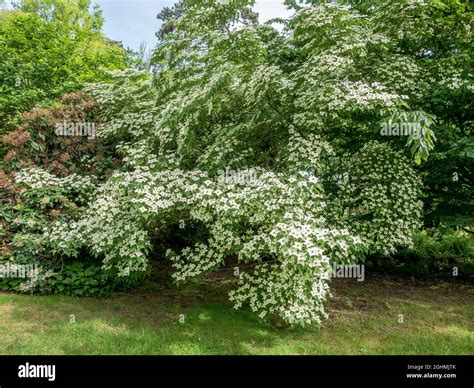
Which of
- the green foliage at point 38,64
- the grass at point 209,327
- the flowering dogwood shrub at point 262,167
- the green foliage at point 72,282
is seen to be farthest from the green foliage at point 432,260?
the green foliage at point 38,64

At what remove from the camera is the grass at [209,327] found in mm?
4246

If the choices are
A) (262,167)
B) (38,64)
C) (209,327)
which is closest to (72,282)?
(209,327)

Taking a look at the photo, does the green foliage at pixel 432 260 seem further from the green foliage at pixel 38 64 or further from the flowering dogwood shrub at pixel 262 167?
the green foliage at pixel 38 64

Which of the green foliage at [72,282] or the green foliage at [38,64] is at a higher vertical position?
the green foliage at [38,64]

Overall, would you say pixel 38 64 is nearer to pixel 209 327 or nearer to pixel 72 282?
pixel 72 282

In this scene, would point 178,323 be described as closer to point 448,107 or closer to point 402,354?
point 402,354

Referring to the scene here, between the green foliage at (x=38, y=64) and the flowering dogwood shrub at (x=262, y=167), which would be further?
the green foliage at (x=38, y=64)

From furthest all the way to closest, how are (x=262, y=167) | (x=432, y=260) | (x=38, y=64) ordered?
(x=38, y=64) → (x=432, y=260) → (x=262, y=167)

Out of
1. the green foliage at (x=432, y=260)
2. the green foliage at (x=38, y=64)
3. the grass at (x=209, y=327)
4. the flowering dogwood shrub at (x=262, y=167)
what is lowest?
the grass at (x=209, y=327)

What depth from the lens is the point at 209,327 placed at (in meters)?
4.80

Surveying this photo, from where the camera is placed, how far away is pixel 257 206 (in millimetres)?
4383

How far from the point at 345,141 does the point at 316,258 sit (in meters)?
4.09
